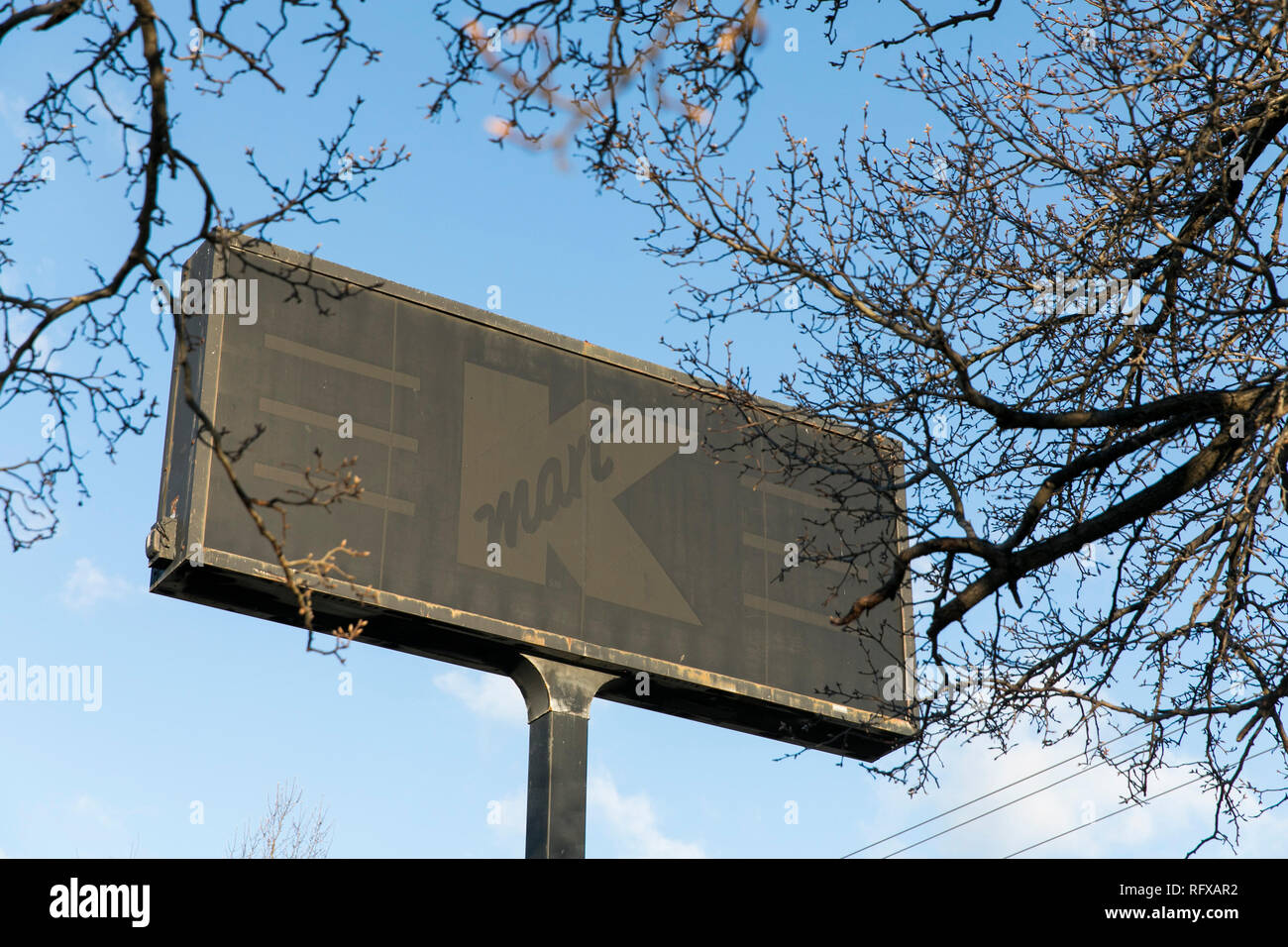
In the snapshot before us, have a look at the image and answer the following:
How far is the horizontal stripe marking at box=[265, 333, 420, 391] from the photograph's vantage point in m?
10.5

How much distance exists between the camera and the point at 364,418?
10.7 meters

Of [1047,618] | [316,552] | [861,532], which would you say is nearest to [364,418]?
[316,552]

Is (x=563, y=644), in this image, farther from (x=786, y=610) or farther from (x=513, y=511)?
(x=786, y=610)

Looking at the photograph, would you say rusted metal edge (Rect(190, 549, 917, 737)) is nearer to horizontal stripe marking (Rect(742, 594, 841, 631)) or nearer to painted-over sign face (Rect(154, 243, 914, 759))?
painted-over sign face (Rect(154, 243, 914, 759))

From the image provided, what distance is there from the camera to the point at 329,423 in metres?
10.5

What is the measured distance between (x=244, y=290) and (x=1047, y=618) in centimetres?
616

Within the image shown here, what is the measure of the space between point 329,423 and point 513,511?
1.52 metres

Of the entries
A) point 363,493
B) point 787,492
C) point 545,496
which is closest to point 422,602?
point 363,493

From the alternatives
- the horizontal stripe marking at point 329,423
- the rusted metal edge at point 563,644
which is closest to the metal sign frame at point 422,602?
the rusted metal edge at point 563,644

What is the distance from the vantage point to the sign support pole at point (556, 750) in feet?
33.0

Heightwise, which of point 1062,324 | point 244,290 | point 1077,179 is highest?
point 244,290

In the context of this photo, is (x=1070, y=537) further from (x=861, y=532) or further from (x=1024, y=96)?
(x=861, y=532)

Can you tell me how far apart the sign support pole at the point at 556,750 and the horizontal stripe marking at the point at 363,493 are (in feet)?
4.42

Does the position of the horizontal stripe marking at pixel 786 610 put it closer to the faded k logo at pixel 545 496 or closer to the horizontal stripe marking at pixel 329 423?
the faded k logo at pixel 545 496
